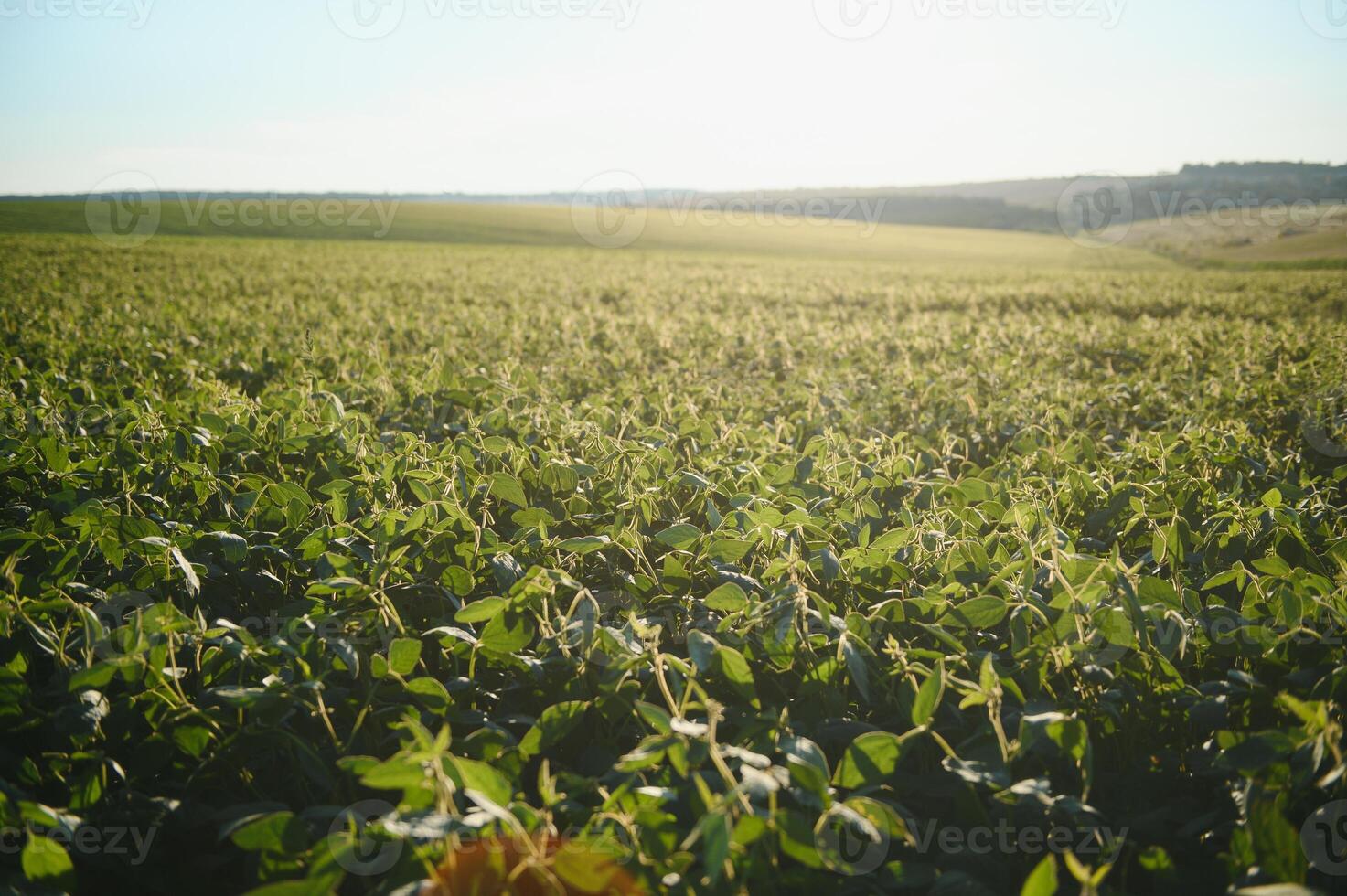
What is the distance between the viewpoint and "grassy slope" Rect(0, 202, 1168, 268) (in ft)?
140

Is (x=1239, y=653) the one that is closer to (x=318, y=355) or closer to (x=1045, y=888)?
(x=1045, y=888)

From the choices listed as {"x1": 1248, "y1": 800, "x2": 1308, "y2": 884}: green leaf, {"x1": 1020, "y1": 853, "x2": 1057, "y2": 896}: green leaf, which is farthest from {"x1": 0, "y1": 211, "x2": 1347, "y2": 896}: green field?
{"x1": 1020, "y1": 853, "x2": 1057, "y2": 896}: green leaf

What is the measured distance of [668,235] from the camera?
49938 mm

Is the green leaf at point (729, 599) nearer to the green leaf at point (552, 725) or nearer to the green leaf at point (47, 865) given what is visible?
the green leaf at point (552, 725)

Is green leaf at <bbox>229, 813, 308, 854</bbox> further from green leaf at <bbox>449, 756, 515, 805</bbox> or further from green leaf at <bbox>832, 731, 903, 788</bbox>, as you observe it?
green leaf at <bbox>832, 731, 903, 788</bbox>

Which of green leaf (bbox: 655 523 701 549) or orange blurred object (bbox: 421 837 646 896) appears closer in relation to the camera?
orange blurred object (bbox: 421 837 646 896)

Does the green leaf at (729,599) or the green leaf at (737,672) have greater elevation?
the green leaf at (729,599)

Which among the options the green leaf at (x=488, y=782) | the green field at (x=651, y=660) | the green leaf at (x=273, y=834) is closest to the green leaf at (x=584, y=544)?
the green field at (x=651, y=660)

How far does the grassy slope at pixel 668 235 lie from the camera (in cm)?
4253

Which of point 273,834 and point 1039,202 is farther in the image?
point 1039,202

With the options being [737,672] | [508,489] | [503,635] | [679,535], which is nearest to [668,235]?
[508,489]

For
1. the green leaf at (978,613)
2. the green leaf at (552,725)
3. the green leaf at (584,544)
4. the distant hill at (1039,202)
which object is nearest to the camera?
the green leaf at (552,725)

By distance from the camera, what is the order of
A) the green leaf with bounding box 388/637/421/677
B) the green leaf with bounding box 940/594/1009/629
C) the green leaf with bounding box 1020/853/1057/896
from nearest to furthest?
the green leaf with bounding box 1020/853/1057/896 < the green leaf with bounding box 388/637/421/677 < the green leaf with bounding box 940/594/1009/629

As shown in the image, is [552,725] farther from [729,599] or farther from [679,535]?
[679,535]
